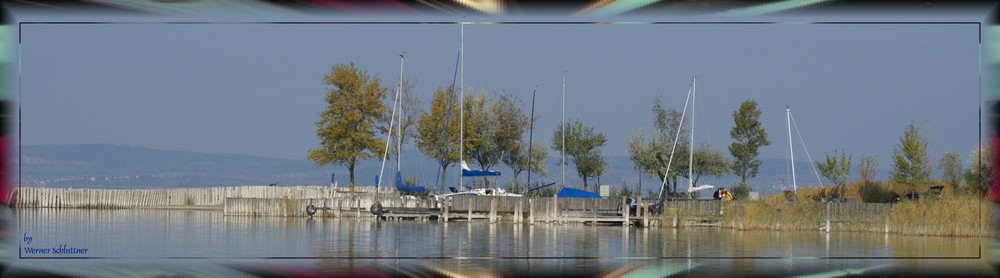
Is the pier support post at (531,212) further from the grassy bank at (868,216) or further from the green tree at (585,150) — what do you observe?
the green tree at (585,150)

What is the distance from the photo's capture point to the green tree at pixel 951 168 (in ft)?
144

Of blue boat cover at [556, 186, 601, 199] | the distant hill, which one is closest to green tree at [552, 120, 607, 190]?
the distant hill

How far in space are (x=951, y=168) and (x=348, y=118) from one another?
26150mm

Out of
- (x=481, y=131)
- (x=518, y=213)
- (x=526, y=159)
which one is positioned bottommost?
(x=518, y=213)

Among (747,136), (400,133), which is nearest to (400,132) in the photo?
(400,133)

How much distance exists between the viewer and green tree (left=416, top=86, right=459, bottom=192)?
60781 millimetres

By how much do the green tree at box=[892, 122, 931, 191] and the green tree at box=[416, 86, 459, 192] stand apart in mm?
21400

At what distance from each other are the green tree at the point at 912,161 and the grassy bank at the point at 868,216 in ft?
23.1

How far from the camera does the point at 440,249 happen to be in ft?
99.6

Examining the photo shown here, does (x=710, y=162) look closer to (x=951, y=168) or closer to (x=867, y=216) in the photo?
(x=951, y=168)

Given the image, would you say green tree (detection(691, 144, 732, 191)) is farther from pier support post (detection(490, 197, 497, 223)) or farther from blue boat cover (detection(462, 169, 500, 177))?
pier support post (detection(490, 197, 497, 223))

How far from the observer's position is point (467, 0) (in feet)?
51.9

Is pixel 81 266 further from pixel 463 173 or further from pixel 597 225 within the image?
A: pixel 463 173

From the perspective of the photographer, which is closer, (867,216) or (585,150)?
(867,216)
